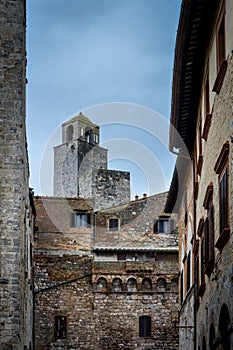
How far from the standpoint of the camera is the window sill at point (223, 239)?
Result: 11809mm

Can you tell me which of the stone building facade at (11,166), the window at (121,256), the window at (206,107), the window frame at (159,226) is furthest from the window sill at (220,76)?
the window frame at (159,226)

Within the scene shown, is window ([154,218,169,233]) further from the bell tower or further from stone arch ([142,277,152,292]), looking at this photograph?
the bell tower

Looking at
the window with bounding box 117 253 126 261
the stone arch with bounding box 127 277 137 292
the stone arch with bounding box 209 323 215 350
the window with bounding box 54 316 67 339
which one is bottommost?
the window with bounding box 54 316 67 339

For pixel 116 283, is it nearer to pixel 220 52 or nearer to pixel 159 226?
pixel 159 226

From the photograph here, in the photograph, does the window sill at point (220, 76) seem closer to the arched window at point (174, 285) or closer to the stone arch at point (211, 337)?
the stone arch at point (211, 337)

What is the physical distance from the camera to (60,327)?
Result: 3634 centimetres

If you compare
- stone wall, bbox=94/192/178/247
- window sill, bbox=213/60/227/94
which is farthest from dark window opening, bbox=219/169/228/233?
stone wall, bbox=94/192/178/247

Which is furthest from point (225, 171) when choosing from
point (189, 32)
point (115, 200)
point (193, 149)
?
→ point (115, 200)

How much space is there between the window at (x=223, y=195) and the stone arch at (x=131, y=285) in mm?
24842

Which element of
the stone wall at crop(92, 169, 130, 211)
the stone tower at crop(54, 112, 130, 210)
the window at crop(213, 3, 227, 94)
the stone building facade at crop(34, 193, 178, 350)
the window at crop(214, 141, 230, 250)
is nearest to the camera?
the window at crop(214, 141, 230, 250)

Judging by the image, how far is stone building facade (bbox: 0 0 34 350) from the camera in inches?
837

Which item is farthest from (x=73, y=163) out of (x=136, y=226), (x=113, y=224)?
(x=136, y=226)

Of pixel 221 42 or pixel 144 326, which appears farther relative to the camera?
pixel 144 326

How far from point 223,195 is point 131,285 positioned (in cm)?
2554
